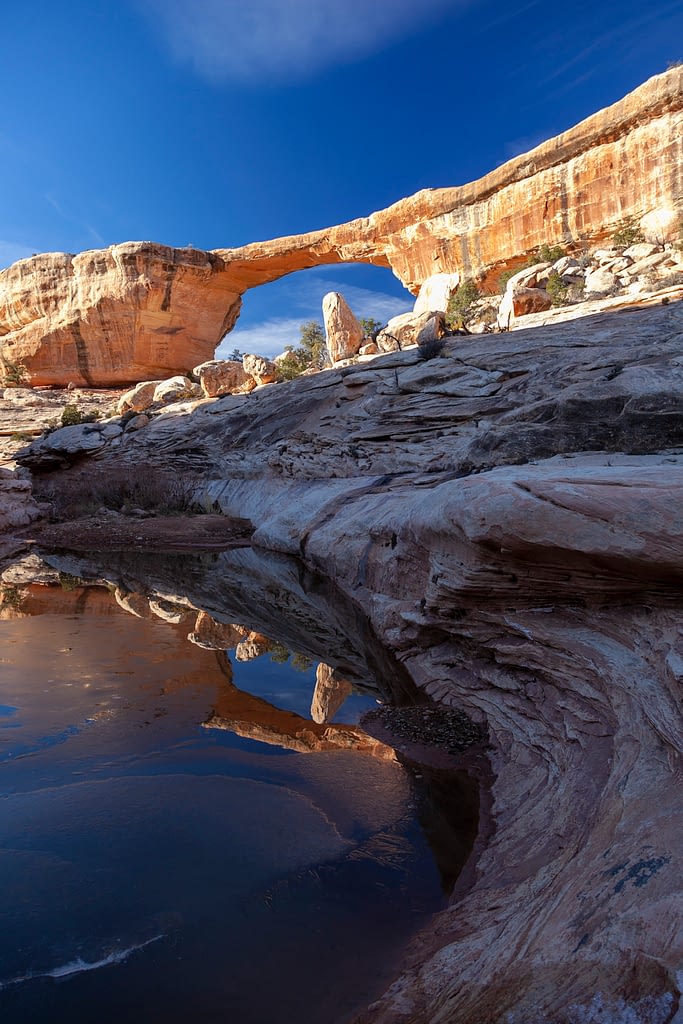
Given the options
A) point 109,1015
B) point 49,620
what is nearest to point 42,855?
point 109,1015

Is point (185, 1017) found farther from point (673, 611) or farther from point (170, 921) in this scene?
point (673, 611)

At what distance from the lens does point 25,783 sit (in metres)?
3.24

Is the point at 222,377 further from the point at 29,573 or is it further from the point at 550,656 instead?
the point at 550,656

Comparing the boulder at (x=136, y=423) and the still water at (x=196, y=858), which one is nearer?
the still water at (x=196, y=858)

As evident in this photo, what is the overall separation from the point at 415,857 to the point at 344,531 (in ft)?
21.0

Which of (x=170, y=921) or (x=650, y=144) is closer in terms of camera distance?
(x=170, y=921)

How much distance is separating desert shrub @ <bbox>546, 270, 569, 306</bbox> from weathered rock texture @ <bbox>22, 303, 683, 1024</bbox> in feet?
25.1

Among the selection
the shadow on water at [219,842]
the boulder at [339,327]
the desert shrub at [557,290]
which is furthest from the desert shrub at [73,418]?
the shadow on water at [219,842]

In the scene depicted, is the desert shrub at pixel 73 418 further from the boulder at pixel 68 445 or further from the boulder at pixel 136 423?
the boulder at pixel 136 423

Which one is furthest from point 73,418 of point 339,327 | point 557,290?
point 557,290

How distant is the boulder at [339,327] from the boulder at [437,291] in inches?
174

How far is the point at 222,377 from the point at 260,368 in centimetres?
163

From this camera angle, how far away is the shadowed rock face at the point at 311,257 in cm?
2083

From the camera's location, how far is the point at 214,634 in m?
6.55
